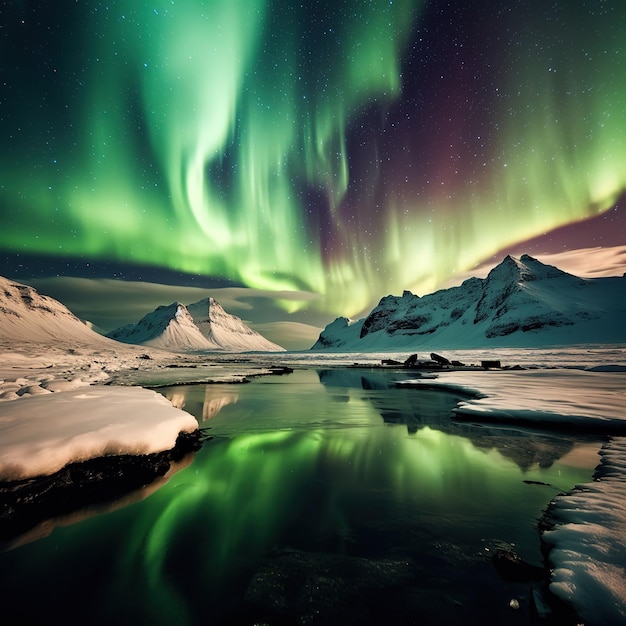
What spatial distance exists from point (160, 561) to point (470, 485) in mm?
6399

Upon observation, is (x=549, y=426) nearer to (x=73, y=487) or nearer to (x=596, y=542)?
(x=596, y=542)

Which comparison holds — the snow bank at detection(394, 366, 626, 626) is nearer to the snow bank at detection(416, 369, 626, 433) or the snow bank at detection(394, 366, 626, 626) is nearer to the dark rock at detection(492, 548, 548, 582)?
the dark rock at detection(492, 548, 548, 582)

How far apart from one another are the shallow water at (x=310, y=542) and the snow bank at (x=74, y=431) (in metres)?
1.19

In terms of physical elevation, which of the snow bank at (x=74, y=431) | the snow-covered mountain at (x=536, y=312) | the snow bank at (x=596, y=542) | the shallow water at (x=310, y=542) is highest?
the snow-covered mountain at (x=536, y=312)

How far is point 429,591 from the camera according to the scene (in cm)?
387

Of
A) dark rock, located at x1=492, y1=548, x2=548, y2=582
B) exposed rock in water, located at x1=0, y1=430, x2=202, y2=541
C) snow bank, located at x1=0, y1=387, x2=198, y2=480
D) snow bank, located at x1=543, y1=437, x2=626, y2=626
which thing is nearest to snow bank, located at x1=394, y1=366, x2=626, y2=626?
snow bank, located at x1=543, y1=437, x2=626, y2=626

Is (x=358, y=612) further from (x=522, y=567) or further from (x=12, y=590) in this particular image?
(x=12, y=590)

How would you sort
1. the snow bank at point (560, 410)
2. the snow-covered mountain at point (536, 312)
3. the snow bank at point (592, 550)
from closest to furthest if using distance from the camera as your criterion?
the snow bank at point (592, 550) → the snow bank at point (560, 410) → the snow-covered mountain at point (536, 312)

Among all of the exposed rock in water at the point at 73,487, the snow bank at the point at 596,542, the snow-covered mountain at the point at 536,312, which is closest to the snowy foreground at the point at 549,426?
the snow bank at the point at 596,542

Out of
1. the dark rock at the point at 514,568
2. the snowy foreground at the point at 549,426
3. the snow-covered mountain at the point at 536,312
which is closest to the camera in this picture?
the snowy foreground at the point at 549,426

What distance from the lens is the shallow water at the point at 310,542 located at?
144 inches

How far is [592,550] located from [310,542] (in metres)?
3.87

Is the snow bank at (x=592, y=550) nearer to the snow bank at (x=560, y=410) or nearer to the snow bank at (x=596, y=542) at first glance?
the snow bank at (x=596, y=542)

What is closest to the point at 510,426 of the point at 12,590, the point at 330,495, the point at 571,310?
the point at 330,495
